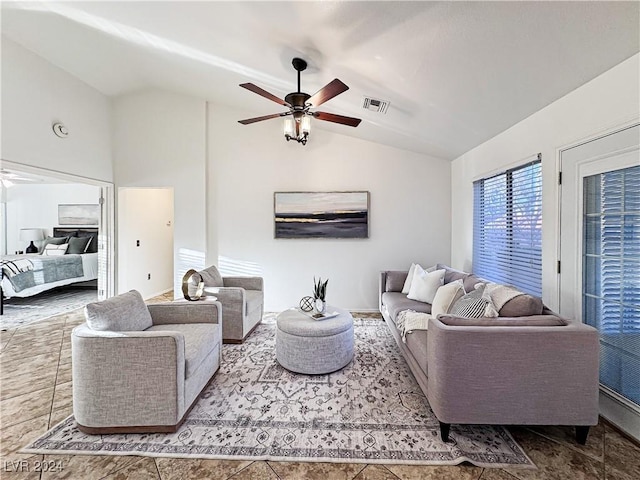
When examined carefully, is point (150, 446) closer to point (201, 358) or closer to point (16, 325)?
point (201, 358)

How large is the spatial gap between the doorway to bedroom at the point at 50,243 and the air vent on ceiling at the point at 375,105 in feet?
13.4

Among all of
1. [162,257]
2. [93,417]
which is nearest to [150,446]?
[93,417]

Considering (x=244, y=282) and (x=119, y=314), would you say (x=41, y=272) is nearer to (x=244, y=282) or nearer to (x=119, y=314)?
(x=244, y=282)

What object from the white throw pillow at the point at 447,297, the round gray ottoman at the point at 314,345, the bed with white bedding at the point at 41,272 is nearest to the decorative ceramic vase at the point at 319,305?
the round gray ottoman at the point at 314,345

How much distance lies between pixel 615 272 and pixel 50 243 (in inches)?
363

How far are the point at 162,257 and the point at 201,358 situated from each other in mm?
4530

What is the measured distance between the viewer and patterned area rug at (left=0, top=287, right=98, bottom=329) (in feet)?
13.5

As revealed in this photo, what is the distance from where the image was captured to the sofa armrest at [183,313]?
2.58 meters

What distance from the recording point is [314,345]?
101 inches

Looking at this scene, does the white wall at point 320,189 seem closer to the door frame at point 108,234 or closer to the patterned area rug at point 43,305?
the door frame at point 108,234

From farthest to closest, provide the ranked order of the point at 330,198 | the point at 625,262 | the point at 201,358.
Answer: the point at 330,198
the point at 201,358
the point at 625,262

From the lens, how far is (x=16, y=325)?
388 cm

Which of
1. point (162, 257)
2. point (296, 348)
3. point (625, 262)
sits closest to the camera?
point (625, 262)

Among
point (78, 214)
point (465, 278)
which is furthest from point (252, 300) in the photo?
point (78, 214)
